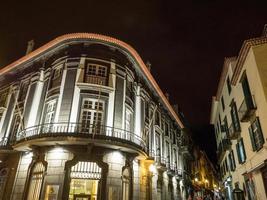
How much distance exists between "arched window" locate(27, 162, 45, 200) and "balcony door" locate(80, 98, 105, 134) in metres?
3.40

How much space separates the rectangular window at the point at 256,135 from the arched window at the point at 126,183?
29.3 feet

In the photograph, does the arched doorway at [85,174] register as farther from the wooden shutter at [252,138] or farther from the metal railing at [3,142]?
the wooden shutter at [252,138]

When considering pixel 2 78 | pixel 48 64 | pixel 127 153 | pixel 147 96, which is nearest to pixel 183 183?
pixel 147 96

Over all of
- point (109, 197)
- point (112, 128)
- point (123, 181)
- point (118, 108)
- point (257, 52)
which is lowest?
point (109, 197)

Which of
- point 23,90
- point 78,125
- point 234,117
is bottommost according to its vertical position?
point 78,125

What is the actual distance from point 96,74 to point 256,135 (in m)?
12.3

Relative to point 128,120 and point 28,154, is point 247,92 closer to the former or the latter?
point 128,120

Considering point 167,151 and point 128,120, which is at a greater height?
point 128,120

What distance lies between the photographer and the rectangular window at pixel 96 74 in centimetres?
1693

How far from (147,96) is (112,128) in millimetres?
8615

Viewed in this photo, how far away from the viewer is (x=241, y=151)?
A: 20188 millimetres

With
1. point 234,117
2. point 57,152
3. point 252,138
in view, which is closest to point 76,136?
point 57,152

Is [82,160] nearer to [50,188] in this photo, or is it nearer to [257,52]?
[50,188]

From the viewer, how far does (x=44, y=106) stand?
17062 millimetres
